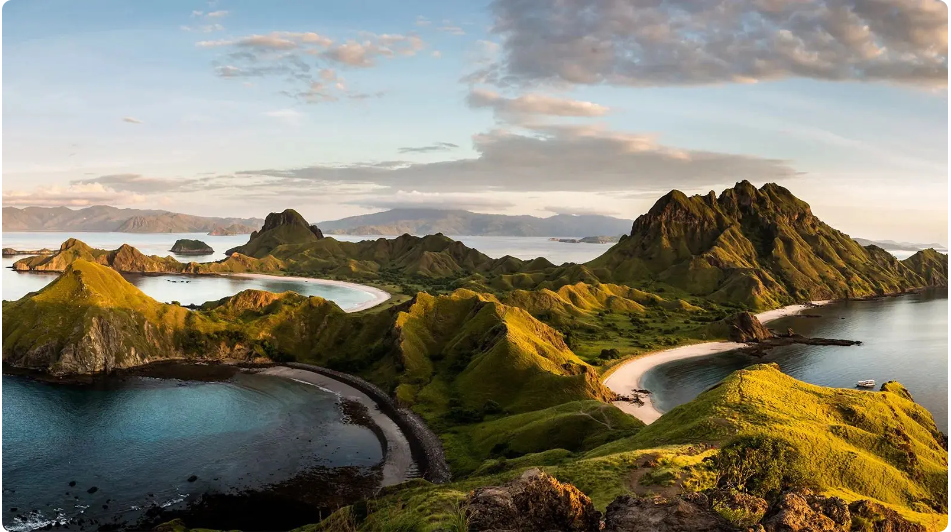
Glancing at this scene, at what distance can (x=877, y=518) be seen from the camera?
113ft

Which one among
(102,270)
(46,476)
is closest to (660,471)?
(46,476)

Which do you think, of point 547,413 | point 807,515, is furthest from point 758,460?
point 547,413

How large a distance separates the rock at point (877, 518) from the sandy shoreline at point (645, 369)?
72602 mm

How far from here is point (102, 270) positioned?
151000mm

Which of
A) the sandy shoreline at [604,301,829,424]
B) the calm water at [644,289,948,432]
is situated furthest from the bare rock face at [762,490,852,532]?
the calm water at [644,289,948,432]

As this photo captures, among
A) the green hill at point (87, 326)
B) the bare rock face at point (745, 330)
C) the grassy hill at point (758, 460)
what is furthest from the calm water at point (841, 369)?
the green hill at point (87, 326)

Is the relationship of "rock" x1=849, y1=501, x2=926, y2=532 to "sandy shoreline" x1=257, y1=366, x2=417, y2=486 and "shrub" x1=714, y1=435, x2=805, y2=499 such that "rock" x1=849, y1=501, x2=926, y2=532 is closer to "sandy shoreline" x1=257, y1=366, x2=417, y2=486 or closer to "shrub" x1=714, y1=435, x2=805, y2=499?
"shrub" x1=714, y1=435, x2=805, y2=499

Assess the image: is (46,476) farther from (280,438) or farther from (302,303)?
(302,303)

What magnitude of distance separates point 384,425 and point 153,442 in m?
38.8

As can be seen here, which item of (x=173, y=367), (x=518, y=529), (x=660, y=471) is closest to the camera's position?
(x=518, y=529)

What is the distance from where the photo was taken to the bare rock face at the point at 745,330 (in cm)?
19112

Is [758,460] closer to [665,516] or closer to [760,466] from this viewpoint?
[760,466]

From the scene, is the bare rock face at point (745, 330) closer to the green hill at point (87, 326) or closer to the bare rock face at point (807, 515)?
the bare rock face at point (807, 515)

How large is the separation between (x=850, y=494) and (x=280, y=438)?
82851 mm
